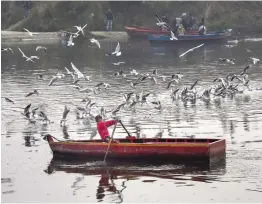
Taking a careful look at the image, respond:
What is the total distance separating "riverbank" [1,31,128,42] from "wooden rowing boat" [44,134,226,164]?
2472 inches

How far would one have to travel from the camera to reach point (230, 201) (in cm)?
2547

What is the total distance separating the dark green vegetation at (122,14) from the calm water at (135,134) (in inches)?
1359

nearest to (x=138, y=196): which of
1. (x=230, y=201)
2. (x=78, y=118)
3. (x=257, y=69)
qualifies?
(x=230, y=201)

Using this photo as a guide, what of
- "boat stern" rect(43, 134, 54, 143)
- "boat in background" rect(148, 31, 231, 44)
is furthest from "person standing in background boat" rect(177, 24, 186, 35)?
"boat stern" rect(43, 134, 54, 143)

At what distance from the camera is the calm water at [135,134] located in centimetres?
2697

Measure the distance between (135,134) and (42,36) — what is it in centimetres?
6186

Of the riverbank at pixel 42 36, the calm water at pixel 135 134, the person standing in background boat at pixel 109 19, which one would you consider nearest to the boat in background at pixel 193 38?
the person standing in background boat at pixel 109 19

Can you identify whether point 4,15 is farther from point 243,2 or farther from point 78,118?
point 78,118

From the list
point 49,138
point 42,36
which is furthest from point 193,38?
point 49,138

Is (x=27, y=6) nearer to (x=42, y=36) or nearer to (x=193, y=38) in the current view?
(x=42, y=36)

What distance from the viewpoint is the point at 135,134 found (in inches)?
1422

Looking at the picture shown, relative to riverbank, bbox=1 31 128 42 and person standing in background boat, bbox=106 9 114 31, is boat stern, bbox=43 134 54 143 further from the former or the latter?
person standing in background boat, bbox=106 9 114 31

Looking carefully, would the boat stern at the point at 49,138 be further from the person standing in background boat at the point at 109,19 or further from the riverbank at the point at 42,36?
the person standing in background boat at the point at 109,19

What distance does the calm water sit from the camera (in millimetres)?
26969
